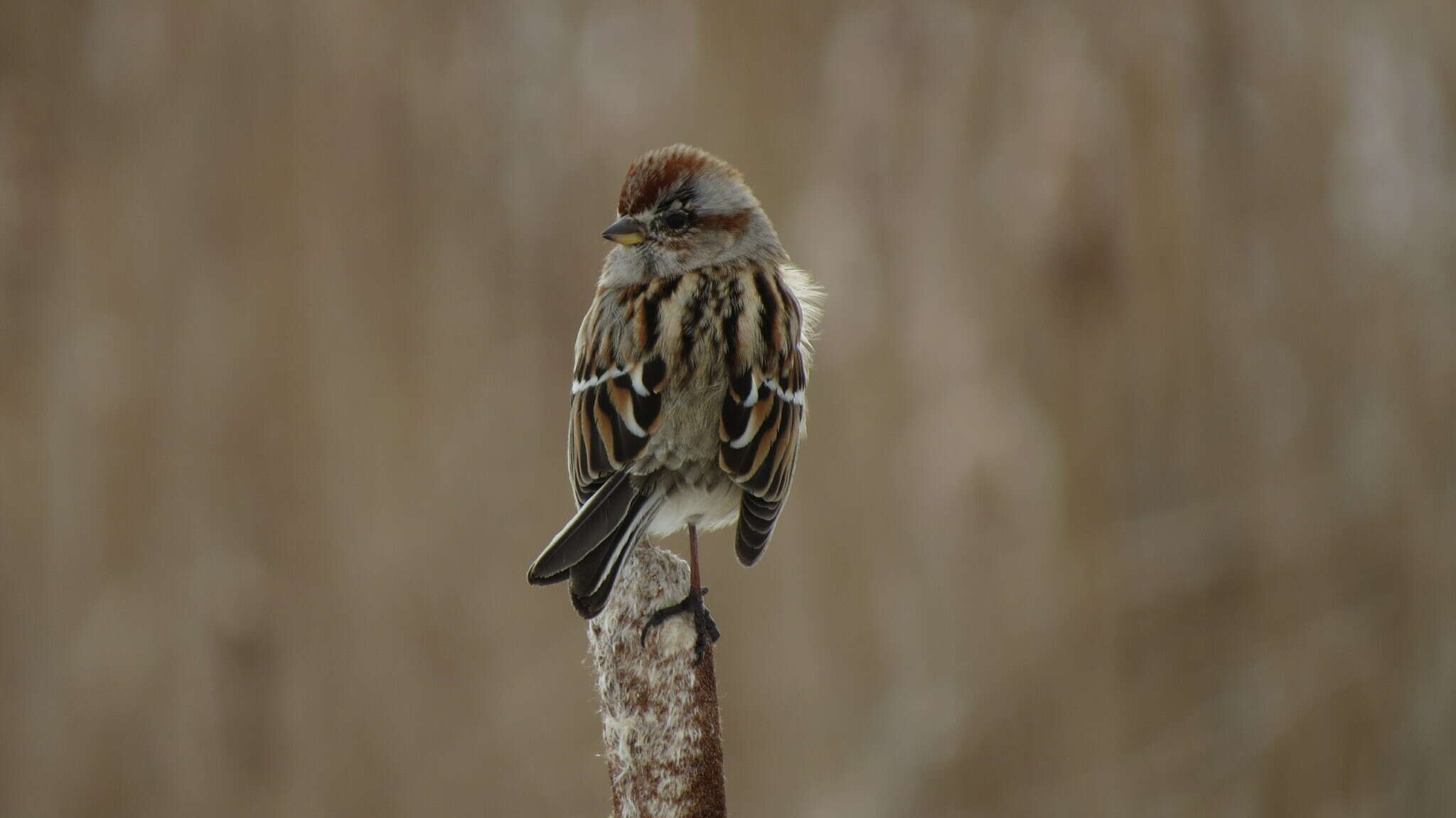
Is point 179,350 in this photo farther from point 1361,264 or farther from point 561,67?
point 1361,264

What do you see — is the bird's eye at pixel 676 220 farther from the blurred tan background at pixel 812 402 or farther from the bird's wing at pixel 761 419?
the blurred tan background at pixel 812 402

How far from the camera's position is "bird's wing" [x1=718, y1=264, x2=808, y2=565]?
1.90 m

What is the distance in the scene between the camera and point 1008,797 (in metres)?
3.06

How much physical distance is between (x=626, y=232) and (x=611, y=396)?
33 cm

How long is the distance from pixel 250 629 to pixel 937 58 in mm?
2097

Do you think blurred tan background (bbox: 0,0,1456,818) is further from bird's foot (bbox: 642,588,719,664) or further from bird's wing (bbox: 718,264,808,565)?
bird's foot (bbox: 642,588,719,664)

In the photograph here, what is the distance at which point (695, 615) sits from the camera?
4.89 feet

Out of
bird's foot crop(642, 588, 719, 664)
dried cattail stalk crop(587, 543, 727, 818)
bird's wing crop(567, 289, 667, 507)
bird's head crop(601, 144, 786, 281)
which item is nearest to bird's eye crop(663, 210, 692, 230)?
bird's head crop(601, 144, 786, 281)

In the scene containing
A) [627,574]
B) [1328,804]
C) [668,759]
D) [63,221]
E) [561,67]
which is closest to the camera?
[668,759]

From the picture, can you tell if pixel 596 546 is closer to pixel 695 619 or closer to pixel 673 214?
pixel 695 619

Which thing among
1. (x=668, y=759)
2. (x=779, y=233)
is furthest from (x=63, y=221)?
(x=668, y=759)

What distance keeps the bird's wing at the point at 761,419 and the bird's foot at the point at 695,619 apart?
0.21 meters

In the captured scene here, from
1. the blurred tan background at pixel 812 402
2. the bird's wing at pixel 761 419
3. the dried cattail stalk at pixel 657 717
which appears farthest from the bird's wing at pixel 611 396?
the blurred tan background at pixel 812 402

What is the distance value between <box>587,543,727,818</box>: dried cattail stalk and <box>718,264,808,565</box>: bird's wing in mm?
487
